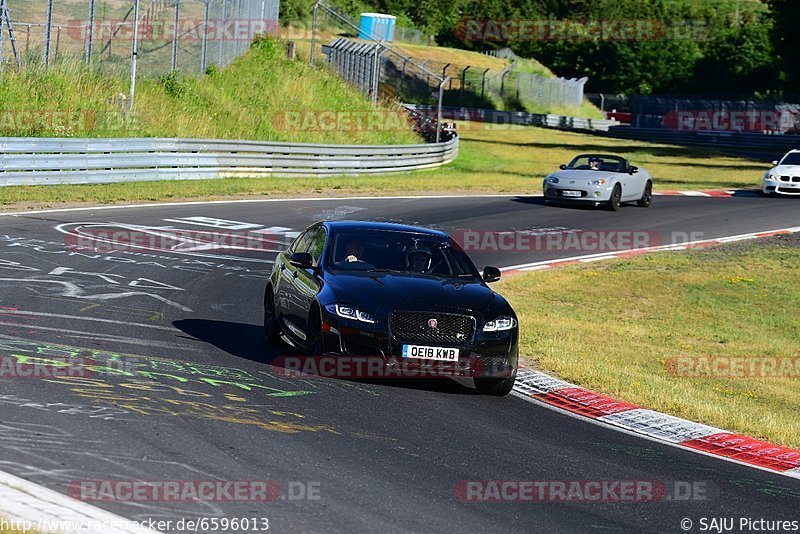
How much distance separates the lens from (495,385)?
10.4m

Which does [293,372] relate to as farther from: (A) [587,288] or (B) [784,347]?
(A) [587,288]

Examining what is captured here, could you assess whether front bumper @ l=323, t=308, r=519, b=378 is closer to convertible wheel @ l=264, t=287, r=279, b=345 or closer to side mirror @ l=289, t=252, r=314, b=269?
side mirror @ l=289, t=252, r=314, b=269

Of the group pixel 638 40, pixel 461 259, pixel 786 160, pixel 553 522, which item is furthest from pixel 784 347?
pixel 638 40

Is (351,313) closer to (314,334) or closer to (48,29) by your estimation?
(314,334)

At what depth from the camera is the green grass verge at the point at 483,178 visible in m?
25.3

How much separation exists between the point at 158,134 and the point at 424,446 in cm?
2546

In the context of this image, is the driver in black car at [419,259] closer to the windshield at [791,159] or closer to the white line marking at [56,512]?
the white line marking at [56,512]

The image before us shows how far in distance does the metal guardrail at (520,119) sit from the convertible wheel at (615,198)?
36.3 meters

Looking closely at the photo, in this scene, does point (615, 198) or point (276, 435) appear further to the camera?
point (615, 198)

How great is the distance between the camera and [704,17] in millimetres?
126688

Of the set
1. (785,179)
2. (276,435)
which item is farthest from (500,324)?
(785,179)

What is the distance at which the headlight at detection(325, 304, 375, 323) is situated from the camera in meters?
10.0

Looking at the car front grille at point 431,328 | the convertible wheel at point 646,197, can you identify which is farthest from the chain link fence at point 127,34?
the car front grille at point 431,328

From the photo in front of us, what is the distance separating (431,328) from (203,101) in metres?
28.4
